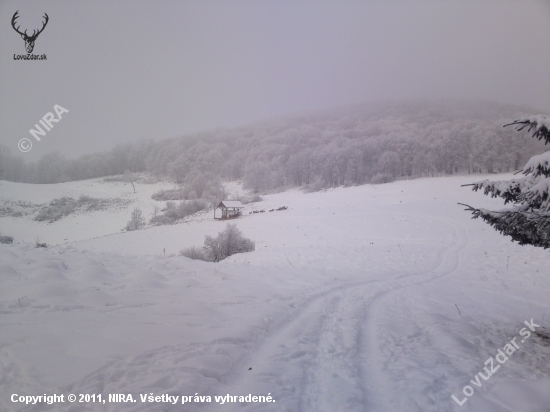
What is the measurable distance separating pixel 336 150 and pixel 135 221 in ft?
146

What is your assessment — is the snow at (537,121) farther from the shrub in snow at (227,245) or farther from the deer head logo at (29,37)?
the shrub in snow at (227,245)

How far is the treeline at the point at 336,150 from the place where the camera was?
2830 centimetres

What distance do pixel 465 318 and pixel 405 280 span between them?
373 centimetres

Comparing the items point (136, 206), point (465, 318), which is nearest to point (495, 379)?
point (465, 318)

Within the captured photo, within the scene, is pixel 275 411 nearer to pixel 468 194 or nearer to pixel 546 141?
pixel 546 141

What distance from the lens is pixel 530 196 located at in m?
3.70

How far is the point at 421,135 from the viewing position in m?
51.1

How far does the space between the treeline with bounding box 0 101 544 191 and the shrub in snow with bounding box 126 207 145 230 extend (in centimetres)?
505

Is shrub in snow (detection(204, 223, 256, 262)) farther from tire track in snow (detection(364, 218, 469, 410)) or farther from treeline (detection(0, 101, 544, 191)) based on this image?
treeline (detection(0, 101, 544, 191))

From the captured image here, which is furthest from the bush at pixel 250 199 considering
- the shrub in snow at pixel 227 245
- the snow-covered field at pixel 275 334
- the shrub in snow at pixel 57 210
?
the snow-covered field at pixel 275 334

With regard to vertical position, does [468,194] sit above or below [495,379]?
below

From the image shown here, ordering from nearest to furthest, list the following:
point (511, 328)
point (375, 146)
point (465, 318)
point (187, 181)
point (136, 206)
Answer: point (511, 328) → point (465, 318) → point (136, 206) → point (187, 181) → point (375, 146)

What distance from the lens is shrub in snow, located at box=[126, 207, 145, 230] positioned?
29.1 metres

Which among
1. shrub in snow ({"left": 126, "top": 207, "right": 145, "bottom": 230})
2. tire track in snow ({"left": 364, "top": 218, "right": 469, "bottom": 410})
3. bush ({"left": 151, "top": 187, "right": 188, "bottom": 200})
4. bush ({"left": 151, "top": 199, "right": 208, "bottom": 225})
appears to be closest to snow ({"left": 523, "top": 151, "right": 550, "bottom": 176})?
tire track in snow ({"left": 364, "top": 218, "right": 469, "bottom": 410})
